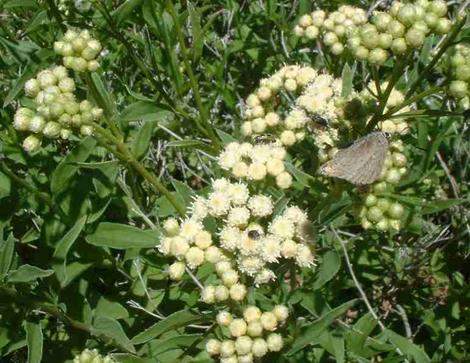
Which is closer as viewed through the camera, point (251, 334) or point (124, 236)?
point (251, 334)

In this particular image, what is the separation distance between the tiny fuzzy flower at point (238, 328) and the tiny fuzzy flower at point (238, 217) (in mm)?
399

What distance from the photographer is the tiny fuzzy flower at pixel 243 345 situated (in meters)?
2.74

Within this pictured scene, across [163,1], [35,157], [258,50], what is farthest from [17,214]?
[258,50]

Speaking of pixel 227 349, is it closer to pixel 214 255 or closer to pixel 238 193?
pixel 214 255

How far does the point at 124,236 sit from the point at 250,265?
717mm

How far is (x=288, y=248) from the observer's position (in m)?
2.85

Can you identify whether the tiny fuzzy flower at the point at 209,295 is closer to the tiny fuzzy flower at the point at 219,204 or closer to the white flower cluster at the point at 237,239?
the white flower cluster at the point at 237,239

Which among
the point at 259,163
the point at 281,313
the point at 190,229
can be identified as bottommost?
the point at 281,313

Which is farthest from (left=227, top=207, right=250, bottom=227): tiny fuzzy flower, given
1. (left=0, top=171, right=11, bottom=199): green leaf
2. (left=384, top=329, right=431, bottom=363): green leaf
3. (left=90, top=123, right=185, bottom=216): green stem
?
(left=0, top=171, right=11, bottom=199): green leaf

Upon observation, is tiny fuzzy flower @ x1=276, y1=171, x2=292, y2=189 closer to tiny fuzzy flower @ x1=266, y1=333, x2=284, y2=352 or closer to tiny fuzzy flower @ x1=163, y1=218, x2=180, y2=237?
tiny fuzzy flower @ x1=163, y1=218, x2=180, y2=237

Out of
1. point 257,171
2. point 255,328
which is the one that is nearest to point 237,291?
point 255,328

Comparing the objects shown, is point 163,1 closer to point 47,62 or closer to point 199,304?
point 47,62

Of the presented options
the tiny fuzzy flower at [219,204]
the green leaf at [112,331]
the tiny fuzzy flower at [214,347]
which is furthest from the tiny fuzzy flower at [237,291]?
the green leaf at [112,331]

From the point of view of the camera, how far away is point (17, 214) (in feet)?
12.5
